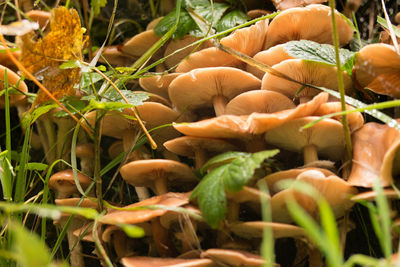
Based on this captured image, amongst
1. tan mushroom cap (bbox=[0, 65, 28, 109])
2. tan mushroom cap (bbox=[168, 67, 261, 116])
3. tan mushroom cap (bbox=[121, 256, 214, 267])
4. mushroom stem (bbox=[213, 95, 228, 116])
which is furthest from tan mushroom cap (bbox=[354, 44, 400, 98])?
tan mushroom cap (bbox=[0, 65, 28, 109])

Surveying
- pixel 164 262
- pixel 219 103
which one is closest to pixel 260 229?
pixel 164 262

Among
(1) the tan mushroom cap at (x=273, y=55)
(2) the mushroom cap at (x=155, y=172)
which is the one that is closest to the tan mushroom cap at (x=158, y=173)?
(2) the mushroom cap at (x=155, y=172)

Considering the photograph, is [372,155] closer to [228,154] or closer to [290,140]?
[290,140]

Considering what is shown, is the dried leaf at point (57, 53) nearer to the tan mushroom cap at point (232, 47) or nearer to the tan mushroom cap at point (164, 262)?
the tan mushroom cap at point (232, 47)

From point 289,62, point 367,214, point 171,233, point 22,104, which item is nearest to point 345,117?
point 289,62

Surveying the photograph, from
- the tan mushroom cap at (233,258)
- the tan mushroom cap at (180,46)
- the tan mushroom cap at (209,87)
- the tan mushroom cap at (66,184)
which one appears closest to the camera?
the tan mushroom cap at (233,258)

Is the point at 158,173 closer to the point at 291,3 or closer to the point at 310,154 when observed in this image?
the point at 310,154

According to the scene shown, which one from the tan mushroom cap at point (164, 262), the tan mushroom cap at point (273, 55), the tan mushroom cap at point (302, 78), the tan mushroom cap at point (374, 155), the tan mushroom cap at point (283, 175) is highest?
the tan mushroom cap at point (273, 55)
